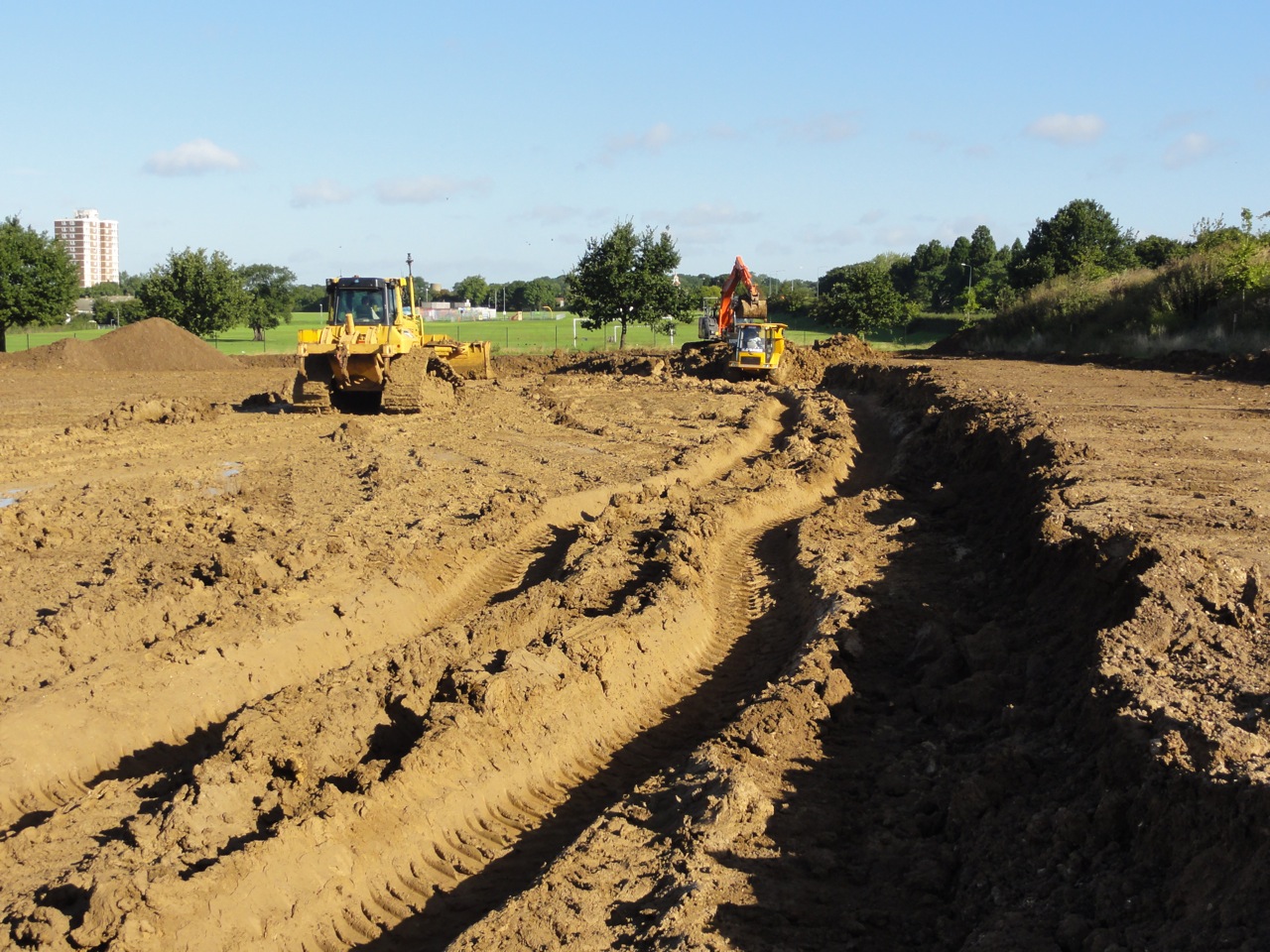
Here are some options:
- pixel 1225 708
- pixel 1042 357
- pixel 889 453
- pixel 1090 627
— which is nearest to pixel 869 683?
pixel 1090 627

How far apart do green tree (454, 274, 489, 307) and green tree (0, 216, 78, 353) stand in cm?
8908

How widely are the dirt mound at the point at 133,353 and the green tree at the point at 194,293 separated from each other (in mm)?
8274

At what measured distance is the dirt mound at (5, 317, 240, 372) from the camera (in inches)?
1377

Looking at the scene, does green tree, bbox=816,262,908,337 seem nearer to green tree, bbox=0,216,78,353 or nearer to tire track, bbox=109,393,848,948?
green tree, bbox=0,216,78,353

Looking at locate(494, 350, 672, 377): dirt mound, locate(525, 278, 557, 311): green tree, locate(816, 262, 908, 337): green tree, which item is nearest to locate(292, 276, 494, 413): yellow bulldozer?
locate(494, 350, 672, 377): dirt mound

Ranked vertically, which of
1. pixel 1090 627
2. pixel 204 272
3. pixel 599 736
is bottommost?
pixel 599 736

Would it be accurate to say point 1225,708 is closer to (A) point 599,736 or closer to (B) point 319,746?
(A) point 599,736

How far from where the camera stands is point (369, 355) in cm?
2089

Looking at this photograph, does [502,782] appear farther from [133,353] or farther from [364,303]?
[133,353]

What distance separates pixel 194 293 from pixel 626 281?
18.8 metres

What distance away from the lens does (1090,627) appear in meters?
7.43

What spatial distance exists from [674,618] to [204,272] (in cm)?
4386

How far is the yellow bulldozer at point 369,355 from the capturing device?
21.0 meters

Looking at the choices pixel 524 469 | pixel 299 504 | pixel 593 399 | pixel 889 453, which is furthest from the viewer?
pixel 593 399
